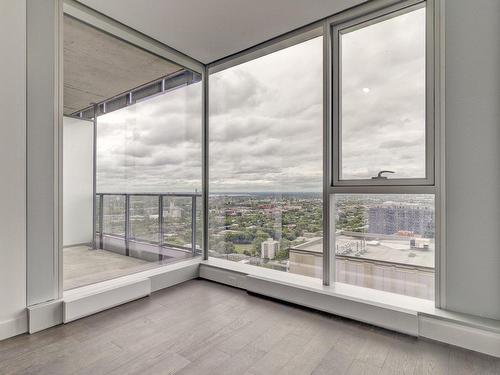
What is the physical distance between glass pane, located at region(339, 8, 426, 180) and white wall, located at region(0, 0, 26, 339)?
102 inches

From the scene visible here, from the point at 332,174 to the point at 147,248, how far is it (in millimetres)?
2129

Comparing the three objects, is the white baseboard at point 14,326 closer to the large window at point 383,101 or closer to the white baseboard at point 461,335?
the large window at point 383,101

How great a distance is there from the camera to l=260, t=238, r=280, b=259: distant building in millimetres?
3169

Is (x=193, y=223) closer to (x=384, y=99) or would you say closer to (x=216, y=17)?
(x=216, y=17)

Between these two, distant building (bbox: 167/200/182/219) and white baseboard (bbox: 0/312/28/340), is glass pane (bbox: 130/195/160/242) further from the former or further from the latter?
white baseboard (bbox: 0/312/28/340)

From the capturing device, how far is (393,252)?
2436mm

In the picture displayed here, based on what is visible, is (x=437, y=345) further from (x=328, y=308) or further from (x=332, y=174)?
(x=332, y=174)

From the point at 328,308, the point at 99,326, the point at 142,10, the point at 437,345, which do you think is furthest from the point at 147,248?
the point at 437,345

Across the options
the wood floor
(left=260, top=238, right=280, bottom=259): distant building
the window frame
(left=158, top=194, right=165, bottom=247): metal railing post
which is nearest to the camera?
the wood floor

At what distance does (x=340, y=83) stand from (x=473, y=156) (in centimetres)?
122

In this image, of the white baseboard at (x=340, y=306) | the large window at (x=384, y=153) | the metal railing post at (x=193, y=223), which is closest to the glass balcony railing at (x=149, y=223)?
the metal railing post at (x=193, y=223)

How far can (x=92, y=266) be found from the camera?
8.86 feet

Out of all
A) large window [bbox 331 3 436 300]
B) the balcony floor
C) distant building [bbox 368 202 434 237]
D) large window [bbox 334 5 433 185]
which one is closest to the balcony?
the balcony floor

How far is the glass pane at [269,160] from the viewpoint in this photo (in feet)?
9.39
